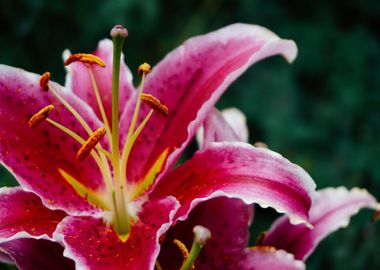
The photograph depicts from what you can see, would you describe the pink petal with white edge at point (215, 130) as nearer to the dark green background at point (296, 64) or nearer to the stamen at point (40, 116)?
the stamen at point (40, 116)

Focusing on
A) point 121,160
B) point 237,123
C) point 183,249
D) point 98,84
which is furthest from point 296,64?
point 183,249

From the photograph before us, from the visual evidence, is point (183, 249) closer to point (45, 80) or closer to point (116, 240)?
point (116, 240)

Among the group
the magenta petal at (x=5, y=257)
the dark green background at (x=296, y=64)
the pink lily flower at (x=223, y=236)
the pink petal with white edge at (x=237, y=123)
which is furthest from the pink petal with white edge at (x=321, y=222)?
the dark green background at (x=296, y=64)

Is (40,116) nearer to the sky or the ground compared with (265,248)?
nearer to the sky

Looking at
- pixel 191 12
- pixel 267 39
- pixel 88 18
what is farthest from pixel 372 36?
pixel 267 39

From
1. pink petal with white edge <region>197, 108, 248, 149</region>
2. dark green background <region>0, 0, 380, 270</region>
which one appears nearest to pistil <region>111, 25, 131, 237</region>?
pink petal with white edge <region>197, 108, 248, 149</region>

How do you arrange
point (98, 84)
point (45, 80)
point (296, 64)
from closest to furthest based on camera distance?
point (45, 80) → point (98, 84) → point (296, 64)

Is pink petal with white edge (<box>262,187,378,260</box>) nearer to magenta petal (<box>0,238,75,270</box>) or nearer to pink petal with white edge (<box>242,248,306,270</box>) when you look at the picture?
pink petal with white edge (<box>242,248,306,270</box>)
